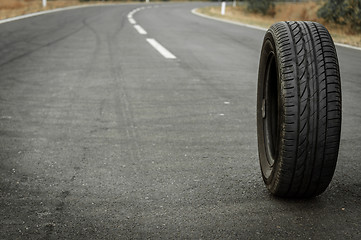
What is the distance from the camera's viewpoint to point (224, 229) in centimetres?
220

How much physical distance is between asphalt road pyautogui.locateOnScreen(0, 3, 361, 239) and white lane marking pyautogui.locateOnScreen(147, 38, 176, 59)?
1227 millimetres

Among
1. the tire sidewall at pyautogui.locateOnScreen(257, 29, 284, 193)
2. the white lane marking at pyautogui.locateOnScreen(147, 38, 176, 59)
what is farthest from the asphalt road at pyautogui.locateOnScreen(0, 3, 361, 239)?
the white lane marking at pyautogui.locateOnScreen(147, 38, 176, 59)

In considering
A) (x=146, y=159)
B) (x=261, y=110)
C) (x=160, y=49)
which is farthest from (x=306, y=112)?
(x=160, y=49)

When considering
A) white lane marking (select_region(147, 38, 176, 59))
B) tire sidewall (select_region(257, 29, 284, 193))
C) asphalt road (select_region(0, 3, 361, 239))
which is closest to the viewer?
asphalt road (select_region(0, 3, 361, 239))

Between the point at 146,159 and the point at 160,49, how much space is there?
19.8 ft

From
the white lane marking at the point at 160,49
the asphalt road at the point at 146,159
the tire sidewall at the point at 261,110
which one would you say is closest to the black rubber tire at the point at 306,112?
the tire sidewall at the point at 261,110

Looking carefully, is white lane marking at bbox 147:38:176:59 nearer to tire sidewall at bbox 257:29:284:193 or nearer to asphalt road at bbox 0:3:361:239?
asphalt road at bbox 0:3:361:239

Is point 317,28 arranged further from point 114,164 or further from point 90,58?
point 90,58

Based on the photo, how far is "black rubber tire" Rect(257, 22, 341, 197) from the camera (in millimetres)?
2262

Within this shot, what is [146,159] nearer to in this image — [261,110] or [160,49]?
[261,110]

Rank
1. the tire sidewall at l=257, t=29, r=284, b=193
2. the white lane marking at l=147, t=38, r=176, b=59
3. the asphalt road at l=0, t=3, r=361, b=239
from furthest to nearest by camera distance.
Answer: the white lane marking at l=147, t=38, r=176, b=59 → the tire sidewall at l=257, t=29, r=284, b=193 → the asphalt road at l=0, t=3, r=361, b=239

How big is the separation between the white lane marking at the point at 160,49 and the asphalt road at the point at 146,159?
1227mm

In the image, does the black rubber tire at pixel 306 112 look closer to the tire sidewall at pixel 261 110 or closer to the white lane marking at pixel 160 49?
the tire sidewall at pixel 261 110

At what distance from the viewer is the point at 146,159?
10.5 ft
